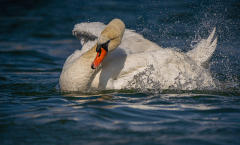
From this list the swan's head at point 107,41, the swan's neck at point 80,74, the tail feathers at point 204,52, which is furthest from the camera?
the tail feathers at point 204,52

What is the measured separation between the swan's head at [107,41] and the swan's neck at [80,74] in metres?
0.34

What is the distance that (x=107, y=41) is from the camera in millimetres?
5109

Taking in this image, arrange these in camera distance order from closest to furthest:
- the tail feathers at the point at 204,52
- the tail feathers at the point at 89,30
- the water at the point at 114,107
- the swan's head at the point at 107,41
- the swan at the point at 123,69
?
the water at the point at 114,107
the swan's head at the point at 107,41
the swan at the point at 123,69
the tail feathers at the point at 204,52
the tail feathers at the point at 89,30

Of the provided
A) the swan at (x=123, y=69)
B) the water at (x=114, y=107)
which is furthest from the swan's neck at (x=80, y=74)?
the water at (x=114, y=107)

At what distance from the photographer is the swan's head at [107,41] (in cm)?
504

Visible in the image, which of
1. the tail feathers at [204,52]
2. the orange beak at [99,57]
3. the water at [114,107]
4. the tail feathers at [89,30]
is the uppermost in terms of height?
the tail feathers at [89,30]

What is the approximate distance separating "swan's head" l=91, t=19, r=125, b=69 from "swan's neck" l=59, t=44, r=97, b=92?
0.34 metres

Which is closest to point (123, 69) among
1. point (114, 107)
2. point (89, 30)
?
point (114, 107)

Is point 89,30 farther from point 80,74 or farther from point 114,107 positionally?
point 114,107

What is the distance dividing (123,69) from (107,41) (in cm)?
74

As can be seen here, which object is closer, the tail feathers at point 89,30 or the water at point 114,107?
the water at point 114,107

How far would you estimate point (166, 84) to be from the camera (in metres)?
5.75

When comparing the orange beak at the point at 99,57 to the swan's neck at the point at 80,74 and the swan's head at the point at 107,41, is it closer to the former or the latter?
the swan's head at the point at 107,41

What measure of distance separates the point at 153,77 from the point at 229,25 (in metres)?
7.99
